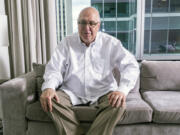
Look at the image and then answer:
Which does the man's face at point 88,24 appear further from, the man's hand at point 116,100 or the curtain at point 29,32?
the curtain at point 29,32

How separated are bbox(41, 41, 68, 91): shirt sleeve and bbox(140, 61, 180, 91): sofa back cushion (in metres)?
0.91

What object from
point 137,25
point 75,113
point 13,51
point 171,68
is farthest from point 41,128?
point 137,25

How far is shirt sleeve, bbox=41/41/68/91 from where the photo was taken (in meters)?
1.59

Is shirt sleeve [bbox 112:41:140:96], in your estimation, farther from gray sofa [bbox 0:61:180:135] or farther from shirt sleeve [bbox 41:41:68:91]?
shirt sleeve [bbox 41:41:68:91]

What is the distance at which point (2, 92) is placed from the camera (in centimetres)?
157

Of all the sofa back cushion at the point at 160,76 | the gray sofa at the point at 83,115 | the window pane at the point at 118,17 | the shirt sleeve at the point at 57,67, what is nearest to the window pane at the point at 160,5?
the window pane at the point at 118,17

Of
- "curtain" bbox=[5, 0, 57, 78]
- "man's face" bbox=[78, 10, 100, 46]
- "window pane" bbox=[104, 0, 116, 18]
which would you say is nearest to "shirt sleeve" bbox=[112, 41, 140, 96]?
"man's face" bbox=[78, 10, 100, 46]

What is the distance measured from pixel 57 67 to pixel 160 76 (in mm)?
1107

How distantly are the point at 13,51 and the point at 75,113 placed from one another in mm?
1252

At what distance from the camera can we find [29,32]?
2.24m

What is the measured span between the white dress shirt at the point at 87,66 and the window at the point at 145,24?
3.46 feet

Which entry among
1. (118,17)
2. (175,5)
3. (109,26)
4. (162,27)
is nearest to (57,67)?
(109,26)

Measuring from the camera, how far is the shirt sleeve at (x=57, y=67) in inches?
62.6

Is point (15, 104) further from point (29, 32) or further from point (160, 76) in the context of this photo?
point (160, 76)
